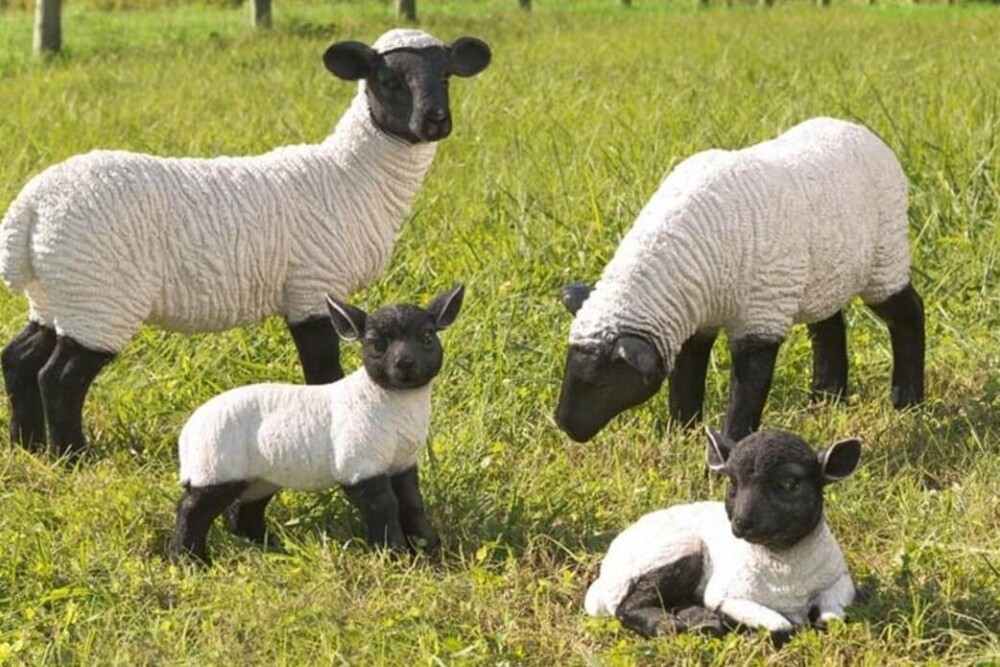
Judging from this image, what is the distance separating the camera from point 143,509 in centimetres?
482

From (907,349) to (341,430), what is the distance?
2315 mm

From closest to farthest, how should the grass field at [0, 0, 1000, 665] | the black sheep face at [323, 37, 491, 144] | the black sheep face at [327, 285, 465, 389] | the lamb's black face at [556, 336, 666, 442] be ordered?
the grass field at [0, 0, 1000, 665], the black sheep face at [327, 285, 465, 389], the lamb's black face at [556, 336, 666, 442], the black sheep face at [323, 37, 491, 144]

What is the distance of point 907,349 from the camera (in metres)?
5.73

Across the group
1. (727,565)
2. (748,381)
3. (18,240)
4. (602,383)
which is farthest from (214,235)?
(727,565)

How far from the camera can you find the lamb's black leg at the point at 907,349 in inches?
224

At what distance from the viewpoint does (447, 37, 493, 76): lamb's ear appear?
530 centimetres

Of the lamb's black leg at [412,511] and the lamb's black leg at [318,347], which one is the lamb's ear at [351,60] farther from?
the lamb's black leg at [412,511]

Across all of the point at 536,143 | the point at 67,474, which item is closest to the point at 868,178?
the point at 67,474

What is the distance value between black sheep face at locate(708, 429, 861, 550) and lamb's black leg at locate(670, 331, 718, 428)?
1560mm

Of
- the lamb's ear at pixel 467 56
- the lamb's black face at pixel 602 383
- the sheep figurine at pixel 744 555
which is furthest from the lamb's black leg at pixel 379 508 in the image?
the lamb's ear at pixel 467 56

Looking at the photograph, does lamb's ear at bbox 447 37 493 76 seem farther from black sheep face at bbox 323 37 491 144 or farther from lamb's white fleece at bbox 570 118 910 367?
lamb's white fleece at bbox 570 118 910 367

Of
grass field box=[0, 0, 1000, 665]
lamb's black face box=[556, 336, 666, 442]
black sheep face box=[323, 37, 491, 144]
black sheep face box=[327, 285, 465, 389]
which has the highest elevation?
black sheep face box=[323, 37, 491, 144]

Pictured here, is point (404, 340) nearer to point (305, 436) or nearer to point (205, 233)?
point (305, 436)

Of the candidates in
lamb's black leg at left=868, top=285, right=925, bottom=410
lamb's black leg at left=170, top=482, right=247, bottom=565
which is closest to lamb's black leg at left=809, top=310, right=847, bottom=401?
lamb's black leg at left=868, top=285, right=925, bottom=410
